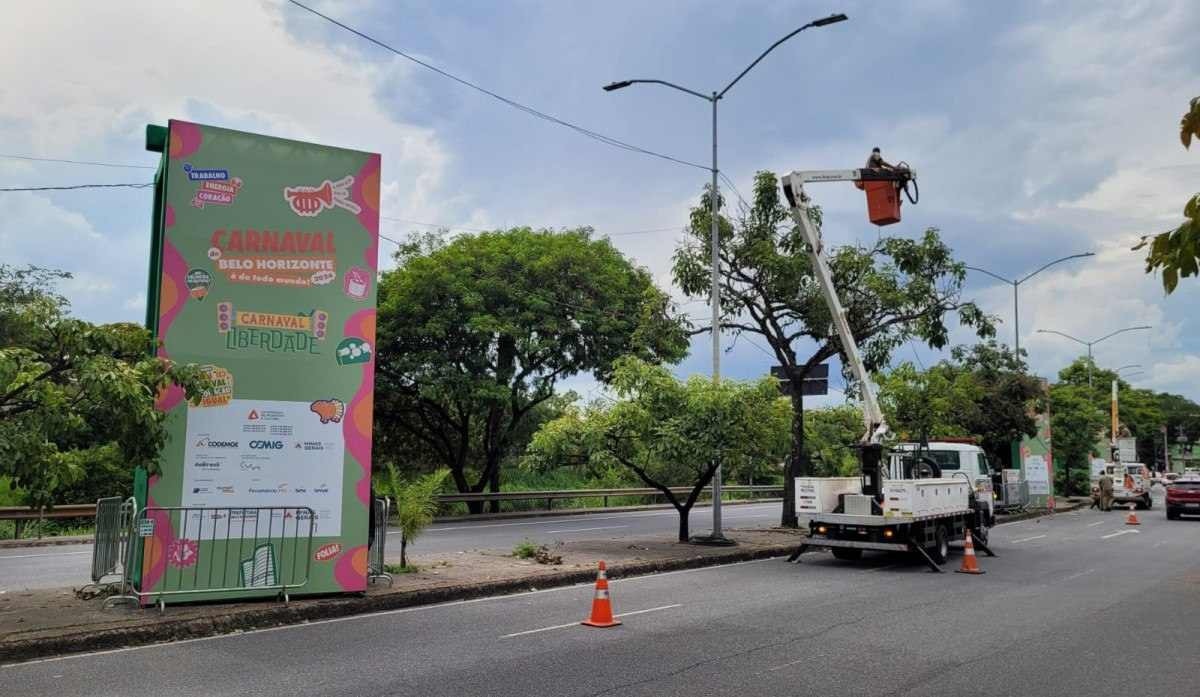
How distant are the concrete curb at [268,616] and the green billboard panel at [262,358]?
36cm

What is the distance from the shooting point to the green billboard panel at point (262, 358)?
9750 mm

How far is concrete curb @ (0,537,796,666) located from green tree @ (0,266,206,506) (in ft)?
4.54

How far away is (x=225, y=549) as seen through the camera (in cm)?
980

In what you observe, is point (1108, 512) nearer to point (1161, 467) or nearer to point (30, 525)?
point (30, 525)

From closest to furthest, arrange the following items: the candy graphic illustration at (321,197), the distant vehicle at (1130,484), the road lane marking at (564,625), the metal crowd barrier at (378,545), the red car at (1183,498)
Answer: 1. the road lane marking at (564,625)
2. the candy graphic illustration at (321,197)
3. the metal crowd barrier at (378,545)
4. the red car at (1183,498)
5. the distant vehicle at (1130,484)

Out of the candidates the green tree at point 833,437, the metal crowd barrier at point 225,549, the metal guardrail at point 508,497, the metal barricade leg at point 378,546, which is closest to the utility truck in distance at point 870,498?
the green tree at point 833,437

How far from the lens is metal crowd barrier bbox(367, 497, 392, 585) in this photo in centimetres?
1162

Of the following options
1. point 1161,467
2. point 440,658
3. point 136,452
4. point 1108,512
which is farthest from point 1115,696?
point 1161,467

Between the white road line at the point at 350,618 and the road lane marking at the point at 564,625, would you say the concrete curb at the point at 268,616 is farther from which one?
the road lane marking at the point at 564,625

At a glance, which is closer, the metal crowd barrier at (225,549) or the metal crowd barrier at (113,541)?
the metal crowd barrier at (225,549)

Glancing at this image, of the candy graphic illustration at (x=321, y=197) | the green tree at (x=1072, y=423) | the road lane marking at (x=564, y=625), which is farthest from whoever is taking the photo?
the green tree at (x=1072, y=423)

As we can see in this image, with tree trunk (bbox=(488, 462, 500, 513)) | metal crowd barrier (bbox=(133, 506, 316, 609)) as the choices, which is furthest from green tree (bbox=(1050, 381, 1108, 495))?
metal crowd barrier (bbox=(133, 506, 316, 609))

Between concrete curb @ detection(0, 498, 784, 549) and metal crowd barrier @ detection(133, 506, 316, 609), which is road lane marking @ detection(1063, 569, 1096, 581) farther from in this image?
concrete curb @ detection(0, 498, 784, 549)

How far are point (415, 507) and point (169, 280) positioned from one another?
4846 millimetres
